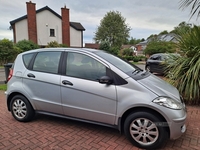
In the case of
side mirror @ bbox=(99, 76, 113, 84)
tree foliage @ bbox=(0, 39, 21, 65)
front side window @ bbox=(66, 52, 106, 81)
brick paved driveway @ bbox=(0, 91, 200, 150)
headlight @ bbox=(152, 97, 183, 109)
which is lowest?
brick paved driveway @ bbox=(0, 91, 200, 150)

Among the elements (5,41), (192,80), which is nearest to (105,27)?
(5,41)

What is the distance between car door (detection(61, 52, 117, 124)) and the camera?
2.74 metres

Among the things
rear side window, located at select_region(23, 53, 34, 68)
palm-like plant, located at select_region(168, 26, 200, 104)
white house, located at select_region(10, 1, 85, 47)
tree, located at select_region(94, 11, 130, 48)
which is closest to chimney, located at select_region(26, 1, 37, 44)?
white house, located at select_region(10, 1, 85, 47)

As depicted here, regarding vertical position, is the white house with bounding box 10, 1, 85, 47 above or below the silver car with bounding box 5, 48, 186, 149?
above

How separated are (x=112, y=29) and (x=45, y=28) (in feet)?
62.9

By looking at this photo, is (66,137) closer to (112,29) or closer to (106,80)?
(106,80)

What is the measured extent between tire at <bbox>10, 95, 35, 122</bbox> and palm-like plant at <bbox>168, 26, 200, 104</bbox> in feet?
13.1

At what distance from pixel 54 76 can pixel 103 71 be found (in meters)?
1.00

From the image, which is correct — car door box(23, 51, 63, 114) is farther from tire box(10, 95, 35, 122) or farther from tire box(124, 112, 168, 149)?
tire box(124, 112, 168, 149)

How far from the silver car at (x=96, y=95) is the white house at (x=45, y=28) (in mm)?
20975

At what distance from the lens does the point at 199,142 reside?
2746 millimetres

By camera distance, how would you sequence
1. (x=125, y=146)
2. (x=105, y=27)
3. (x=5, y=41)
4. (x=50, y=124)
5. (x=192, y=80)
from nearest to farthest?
(x=125, y=146) → (x=50, y=124) → (x=192, y=80) → (x=5, y=41) → (x=105, y=27)

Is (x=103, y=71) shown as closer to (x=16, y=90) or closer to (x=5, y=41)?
(x=16, y=90)

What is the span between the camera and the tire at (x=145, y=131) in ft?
8.11
